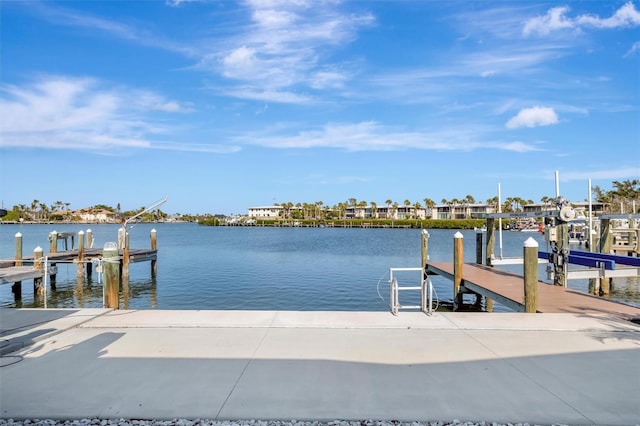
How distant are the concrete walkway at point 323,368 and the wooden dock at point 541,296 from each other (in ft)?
5.22

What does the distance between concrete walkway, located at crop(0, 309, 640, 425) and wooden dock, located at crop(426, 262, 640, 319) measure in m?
1.59

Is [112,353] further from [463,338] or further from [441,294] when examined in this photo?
[441,294]

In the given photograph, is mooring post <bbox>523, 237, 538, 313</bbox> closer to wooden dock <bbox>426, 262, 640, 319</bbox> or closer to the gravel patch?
wooden dock <bbox>426, 262, 640, 319</bbox>

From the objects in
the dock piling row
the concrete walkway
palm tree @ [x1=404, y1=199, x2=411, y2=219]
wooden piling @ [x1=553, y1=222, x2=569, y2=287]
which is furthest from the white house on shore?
the concrete walkway

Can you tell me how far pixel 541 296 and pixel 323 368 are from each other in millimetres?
8469

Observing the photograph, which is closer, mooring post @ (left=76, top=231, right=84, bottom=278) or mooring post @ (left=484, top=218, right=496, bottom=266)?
mooring post @ (left=484, top=218, right=496, bottom=266)

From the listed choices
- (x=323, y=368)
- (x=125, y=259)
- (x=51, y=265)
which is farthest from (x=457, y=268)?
(x=51, y=265)

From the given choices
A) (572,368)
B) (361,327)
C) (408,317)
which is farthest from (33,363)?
(572,368)

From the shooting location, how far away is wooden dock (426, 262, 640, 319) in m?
9.59

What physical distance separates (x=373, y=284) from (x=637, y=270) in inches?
460

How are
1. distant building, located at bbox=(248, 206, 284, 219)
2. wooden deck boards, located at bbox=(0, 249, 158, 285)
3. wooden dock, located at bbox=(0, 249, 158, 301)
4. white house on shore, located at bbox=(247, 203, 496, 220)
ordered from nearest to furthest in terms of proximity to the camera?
wooden deck boards, located at bbox=(0, 249, 158, 285) < wooden dock, located at bbox=(0, 249, 158, 301) < white house on shore, located at bbox=(247, 203, 496, 220) < distant building, located at bbox=(248, 206, 284, 219)

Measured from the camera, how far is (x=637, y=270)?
12477mm

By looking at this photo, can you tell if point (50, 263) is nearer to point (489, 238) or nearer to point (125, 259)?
point (125, 259)

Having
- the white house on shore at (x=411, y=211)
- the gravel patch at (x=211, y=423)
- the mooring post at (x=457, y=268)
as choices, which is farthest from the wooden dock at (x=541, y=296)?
the white house on shore at (x=411, y=211)
